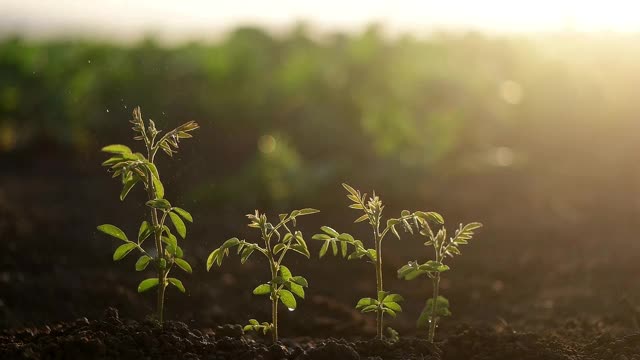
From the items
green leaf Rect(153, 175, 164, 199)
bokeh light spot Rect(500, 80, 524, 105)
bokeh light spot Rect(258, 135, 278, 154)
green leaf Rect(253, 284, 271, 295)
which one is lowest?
green leaf Rect(253, 284, 271, 295)

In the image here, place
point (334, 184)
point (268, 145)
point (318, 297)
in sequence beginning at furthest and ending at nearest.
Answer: point (268, 145) → point (334, 184) → point (318, 297)

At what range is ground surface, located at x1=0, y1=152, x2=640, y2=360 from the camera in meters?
3.79

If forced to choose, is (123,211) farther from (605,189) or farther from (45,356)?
(45,356)

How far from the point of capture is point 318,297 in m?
5.90

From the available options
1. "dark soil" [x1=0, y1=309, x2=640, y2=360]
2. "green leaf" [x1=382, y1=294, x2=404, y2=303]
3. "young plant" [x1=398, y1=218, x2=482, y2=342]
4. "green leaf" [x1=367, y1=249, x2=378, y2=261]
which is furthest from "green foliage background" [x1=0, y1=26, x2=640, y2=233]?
"green leaf" [x1=367, y1=249, x2=378, y2=261]

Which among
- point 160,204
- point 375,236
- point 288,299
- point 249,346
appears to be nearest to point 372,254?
point 375,236

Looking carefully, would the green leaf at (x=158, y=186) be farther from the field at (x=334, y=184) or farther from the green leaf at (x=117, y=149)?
the field at (x=334, y=184)

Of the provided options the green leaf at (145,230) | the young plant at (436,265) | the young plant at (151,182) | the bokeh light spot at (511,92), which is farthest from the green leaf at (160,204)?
the bokeh light spot at (511,92)

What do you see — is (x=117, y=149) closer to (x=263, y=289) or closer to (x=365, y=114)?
(x=263, y=289)

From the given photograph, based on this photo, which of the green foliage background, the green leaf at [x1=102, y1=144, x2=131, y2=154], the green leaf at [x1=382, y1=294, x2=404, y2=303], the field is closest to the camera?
the green leaf at [x1=102, y1=144, x2=131, y2=154]

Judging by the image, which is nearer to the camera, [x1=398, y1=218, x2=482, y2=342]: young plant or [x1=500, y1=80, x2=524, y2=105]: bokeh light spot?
[x1=398, y1=218, x2=482, y2=342]: young plant

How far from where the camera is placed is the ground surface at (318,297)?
3.79 meters

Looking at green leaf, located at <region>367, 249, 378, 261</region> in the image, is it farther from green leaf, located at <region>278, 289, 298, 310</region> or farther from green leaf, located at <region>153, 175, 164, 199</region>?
green leaf, located at <region>153, 175, 164, 199</region>

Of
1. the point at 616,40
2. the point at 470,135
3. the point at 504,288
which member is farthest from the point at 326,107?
the point at 616,40
